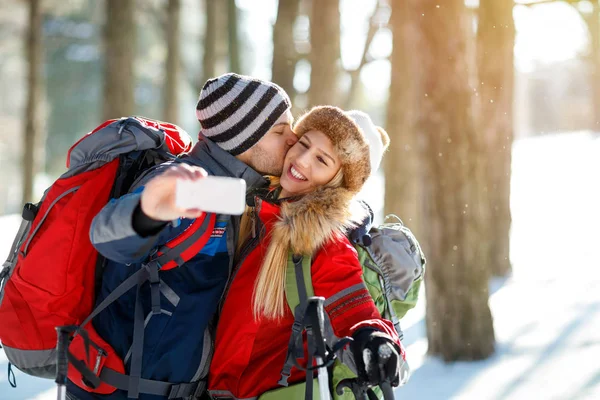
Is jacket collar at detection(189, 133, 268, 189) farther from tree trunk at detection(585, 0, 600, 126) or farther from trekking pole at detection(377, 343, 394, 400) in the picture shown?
tree trunk at detection(585, 0, 600, 126)

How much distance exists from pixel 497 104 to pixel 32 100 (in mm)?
9454

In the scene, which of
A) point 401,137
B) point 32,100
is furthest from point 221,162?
point 32,100

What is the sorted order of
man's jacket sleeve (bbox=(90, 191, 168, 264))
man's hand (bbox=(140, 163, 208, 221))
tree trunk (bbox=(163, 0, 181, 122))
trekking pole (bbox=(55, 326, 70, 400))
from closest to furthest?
1. man's hand (bbox=(140, 163, 208, 221))
2. man's jacket sleeve (bbox=(90, 191, 168, 264))
3. trekking pole (bbox=(55, 326, 70, 400))
4. tree trunk (bbox=(163, 0, 181, 122))

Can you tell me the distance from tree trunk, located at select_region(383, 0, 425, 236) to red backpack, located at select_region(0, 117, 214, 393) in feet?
23.5

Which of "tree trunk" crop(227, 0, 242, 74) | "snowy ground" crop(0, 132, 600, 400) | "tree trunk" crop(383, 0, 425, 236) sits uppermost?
"tree trunk" crop(227, 0, 242, 74)

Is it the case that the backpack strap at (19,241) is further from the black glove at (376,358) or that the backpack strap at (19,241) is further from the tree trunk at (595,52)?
the tree trunk at (595,52)

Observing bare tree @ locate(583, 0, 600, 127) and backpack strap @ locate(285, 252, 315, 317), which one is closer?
backpack strap @ locate(285, 252, 315, 317)

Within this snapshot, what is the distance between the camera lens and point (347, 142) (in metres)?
2.74

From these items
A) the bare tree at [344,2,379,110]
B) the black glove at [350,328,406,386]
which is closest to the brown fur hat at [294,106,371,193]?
the black glove at [350,328,406,386]

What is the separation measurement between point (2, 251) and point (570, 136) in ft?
69.5

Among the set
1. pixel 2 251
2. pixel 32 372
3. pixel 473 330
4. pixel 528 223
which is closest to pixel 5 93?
pixel 2 251

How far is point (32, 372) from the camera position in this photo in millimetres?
2447

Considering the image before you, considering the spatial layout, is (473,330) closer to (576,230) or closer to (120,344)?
(120,344)

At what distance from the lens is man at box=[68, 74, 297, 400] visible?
2.41 metres
